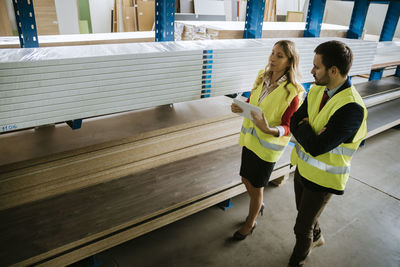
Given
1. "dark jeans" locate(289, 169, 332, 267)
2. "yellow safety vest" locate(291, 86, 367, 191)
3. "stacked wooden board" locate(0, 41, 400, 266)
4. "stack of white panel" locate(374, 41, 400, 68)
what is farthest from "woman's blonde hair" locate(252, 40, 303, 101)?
"stack of white panel" locate(374, 41, 400, 68)

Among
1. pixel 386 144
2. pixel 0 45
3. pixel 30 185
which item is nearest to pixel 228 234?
pixel 30 185

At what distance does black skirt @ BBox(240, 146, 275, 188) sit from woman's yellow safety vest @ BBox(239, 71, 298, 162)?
0.16ft

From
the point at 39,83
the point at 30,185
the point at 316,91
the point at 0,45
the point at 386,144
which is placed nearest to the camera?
the point at 39,83

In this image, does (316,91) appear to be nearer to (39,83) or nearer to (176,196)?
(176,196)

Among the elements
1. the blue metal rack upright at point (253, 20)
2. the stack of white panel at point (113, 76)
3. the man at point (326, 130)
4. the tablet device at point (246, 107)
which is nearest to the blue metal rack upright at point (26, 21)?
the stack of white panel at point (113, 76)

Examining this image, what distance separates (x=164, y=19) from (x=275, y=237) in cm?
224

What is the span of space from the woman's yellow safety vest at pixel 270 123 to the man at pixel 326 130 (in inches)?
4.5

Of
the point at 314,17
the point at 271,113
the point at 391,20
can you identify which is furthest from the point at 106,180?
the point at 391,20

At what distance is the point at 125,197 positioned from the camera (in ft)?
7.70

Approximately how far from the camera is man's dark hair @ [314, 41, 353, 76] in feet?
A: 5.23

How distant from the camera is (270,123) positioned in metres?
2.06

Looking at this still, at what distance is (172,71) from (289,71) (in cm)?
84

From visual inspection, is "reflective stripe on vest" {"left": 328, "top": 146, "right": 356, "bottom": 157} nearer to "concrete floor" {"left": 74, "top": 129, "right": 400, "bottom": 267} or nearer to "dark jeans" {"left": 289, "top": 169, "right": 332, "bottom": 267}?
"dark jeans" {"left": 289, "top": 169, "right": 332, "bottom": 267}

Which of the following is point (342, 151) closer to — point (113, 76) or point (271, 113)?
point (271, 113)
